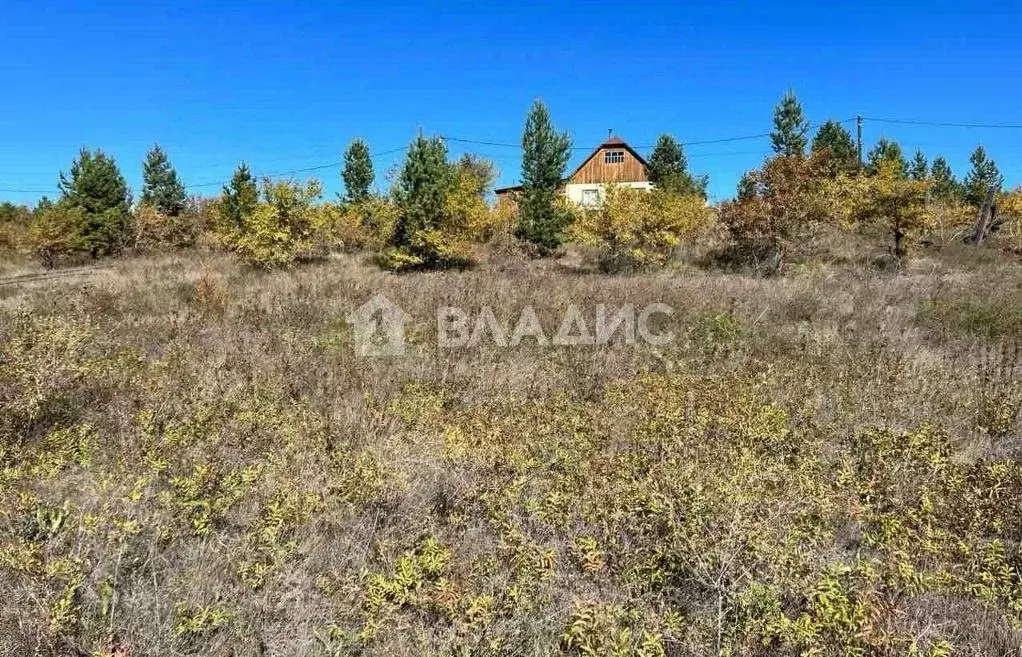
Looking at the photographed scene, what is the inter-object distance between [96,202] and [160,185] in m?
3.63

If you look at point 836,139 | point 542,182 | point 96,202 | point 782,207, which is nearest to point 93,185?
point 96,202

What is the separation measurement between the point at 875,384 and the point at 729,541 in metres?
3.57

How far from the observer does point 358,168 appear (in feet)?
94.3

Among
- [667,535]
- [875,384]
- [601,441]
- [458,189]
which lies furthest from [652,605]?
[458,189]

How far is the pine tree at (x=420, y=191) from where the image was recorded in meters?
16.3

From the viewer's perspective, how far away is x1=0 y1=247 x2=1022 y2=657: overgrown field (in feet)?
6.93

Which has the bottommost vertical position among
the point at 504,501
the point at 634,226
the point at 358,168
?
the point at 504,501

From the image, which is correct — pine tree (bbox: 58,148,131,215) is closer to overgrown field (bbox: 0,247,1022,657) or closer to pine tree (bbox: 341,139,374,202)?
pine tree (bbox: 341,139,374,202)

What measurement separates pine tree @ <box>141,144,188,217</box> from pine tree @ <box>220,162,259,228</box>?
15.6 feet

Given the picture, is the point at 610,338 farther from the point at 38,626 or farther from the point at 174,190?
the point at 174,190

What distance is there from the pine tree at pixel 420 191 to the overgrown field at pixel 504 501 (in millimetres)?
10717

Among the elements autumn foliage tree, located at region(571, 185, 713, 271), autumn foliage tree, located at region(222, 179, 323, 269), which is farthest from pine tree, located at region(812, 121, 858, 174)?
autumn foliage tree, located at region(222, 179, 323, 269)

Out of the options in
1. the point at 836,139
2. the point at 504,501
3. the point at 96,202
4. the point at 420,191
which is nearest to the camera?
the point at 504,501

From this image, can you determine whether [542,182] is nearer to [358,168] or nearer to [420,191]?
[420,191]
